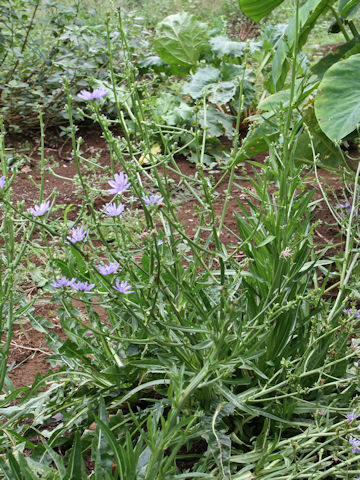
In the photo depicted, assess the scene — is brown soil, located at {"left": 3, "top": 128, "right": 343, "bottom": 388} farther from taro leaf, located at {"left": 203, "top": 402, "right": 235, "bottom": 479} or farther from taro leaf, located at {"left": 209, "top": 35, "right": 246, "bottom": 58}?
taro leaf, located at {"left": 209, "top": 35, "right": 246, "bottom": 58}

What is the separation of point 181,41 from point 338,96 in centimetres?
236

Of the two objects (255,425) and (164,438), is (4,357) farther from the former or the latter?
(255,425)

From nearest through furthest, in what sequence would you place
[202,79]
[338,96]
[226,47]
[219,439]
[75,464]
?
[75,464], [219,439], [338,96], [202,79], [226,47]

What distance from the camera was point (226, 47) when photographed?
4.01 meters

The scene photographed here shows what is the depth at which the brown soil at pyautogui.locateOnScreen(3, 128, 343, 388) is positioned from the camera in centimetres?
184

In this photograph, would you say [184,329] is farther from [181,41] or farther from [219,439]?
[181,41]

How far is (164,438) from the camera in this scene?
93 cm

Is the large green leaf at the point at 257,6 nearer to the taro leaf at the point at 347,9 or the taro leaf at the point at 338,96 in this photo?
the taro leaf at the point at 347,9

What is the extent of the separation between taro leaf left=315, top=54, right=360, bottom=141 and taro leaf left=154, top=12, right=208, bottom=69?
89.5 inches

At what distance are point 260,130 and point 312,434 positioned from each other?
146cm

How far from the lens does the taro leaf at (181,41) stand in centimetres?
409

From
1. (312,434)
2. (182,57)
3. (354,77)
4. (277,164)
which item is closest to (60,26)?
(182,57)

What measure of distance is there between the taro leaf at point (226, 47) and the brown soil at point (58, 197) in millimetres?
907

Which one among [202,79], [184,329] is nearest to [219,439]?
[184,329]
